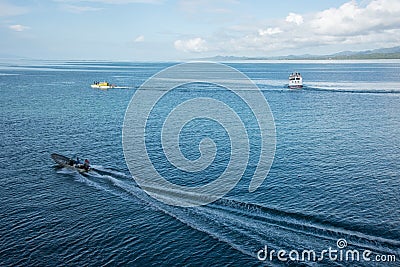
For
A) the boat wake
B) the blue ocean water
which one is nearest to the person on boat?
the blue ocean water

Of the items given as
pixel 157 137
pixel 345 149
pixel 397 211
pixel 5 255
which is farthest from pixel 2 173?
pixel 345 149

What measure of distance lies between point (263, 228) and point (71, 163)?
33.5 m

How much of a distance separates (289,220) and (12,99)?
121 m

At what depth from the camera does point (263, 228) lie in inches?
1544

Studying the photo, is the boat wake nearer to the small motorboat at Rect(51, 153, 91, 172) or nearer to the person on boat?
the person on boat

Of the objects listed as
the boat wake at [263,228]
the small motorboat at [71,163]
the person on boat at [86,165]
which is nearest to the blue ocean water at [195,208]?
the boat wake at [263,228]

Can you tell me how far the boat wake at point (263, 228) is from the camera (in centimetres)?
3592

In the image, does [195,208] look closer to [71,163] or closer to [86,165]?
[86,165]

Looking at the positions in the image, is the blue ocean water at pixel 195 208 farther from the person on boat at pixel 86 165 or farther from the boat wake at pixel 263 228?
the person on boat at pixel 86 165

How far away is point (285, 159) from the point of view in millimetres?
62906

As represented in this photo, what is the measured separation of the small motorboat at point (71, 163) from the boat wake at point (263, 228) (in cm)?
1141

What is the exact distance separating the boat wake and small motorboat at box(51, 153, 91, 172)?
11.4 m

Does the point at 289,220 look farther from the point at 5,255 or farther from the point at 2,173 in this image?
the point at 2,173

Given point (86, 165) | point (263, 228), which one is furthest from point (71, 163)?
point (263, 228)
